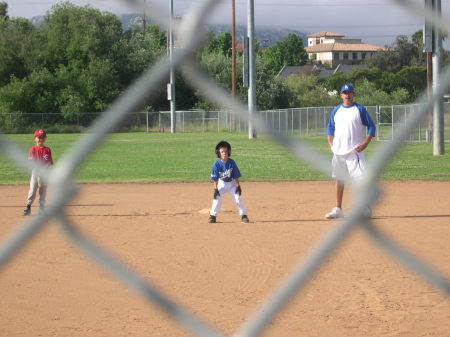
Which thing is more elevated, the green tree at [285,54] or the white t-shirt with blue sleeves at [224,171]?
the green tree at [285,54]

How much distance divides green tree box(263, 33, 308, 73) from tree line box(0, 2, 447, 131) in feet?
5.31

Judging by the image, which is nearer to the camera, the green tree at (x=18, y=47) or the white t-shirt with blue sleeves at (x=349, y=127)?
the white t-shirt with blue sleeves at (x=349, y=127)

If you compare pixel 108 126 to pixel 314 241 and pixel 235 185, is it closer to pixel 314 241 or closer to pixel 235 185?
pixel 314 241

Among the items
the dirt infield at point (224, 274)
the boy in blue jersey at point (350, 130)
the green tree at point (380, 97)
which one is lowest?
the dirt infield at point (224, 274)

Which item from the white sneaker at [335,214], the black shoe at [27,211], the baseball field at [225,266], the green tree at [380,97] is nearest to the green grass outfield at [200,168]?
the black shoe at [27,211]

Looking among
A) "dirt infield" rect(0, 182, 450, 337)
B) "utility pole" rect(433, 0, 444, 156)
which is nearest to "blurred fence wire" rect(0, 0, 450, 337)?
"dirt infield" rect(0, 182, 450, 337)

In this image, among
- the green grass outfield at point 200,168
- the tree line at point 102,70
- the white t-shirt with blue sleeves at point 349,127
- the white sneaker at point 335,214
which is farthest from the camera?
the tree line at point 102,70

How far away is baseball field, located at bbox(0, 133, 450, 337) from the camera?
4.58m

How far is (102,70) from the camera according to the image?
59.1 ft

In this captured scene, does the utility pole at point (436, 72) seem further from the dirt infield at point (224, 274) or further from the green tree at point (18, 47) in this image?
the green tree at point (18, 47)

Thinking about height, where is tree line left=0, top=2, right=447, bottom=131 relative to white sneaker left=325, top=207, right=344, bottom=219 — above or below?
above

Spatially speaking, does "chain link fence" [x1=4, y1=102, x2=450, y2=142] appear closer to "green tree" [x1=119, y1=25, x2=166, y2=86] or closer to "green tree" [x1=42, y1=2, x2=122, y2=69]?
"green tree" [x1=119, y1=25, x2=166, y2=86]

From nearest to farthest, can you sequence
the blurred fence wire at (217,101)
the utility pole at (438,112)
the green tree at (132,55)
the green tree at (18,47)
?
the blurred fence wire at (217,101) → the green tree at (132,55) → the utility pole at (438,112) → the green tree at (18,47)

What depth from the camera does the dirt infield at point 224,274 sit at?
457 centimetres
